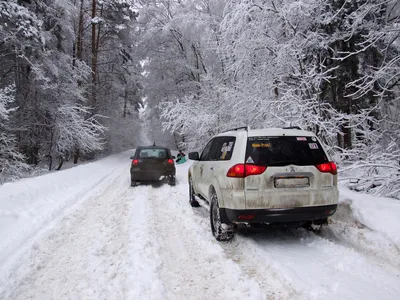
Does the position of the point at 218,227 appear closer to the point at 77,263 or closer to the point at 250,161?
the point at 250,161

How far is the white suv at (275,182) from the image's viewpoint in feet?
12.8

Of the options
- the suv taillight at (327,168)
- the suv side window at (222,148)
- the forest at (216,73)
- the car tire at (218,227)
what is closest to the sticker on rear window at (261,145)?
the suv side window at (222,148)

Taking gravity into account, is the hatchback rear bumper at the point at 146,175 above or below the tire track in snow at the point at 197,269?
above

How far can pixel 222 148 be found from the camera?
16.9ft

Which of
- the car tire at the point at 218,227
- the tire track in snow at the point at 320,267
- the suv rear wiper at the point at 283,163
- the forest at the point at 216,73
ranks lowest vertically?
the tire track in snow at the point at 320,267

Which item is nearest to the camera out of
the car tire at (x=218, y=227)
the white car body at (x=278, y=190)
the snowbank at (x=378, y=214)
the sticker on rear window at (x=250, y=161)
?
the snowbank at (x=378, y=214)

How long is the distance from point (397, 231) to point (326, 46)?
571cm

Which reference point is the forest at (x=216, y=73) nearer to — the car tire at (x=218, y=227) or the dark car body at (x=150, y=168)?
the car tire at (x=218, y=227)

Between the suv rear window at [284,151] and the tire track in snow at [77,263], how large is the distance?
2378mm

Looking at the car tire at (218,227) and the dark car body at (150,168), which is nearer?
the car tire at (218,227)

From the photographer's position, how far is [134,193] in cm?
902

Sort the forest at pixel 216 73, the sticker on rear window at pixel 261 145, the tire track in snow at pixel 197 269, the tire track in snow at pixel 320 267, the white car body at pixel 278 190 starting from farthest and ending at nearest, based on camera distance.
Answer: the forest at pixel 216 73, the sticker on rear window at pixel 261 145, the white car body at pixel 278 190, the tire track in snow at pixel 197 269, the tire track in snow at pixel 320 267

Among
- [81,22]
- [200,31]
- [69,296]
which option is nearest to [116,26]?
[81,22]

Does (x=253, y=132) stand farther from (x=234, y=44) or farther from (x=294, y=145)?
(x=234, y=44)
